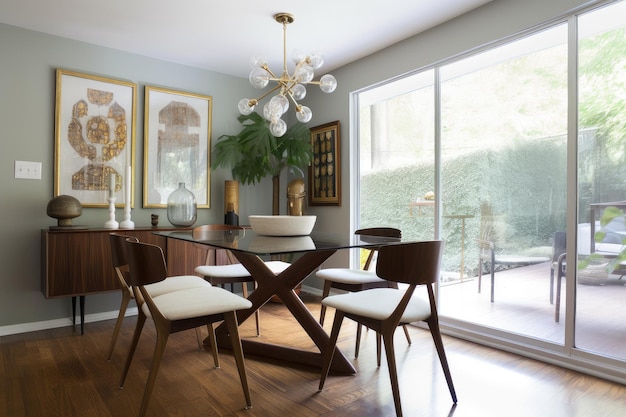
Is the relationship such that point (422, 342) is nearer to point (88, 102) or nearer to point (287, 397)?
point (287, 397)

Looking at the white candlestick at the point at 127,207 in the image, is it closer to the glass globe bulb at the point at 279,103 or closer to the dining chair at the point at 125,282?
the dining chair at the point at 125,282

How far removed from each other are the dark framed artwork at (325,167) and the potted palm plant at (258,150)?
19 cm

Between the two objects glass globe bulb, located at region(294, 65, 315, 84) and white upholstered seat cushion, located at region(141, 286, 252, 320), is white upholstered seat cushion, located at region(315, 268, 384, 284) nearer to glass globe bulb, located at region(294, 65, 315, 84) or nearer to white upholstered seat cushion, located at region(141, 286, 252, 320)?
white upholstered seat cushion, located at region(141, 286, 252, 320)

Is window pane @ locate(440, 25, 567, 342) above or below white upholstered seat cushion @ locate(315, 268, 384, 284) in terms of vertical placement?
above

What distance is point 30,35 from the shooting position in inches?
123

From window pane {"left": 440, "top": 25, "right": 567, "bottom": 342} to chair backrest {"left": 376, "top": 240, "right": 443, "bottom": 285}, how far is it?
1.26 metres

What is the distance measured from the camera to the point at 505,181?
279cm

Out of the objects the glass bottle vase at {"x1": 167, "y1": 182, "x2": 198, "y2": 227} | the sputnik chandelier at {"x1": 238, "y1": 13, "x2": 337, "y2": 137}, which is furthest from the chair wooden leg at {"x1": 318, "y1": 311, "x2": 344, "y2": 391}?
the glass bottle vase at {"x1": 167, "y1": 182, "x2": 198, "y2": 227}

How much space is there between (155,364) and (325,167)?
2913 mm

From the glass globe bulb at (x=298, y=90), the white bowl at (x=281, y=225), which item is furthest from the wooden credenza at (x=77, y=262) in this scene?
the glass globe bulb at (x=298, y=90)

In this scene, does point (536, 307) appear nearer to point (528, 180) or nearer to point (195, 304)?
point (528, 180)

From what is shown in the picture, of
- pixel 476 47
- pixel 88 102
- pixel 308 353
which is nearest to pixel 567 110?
pixel 476 47

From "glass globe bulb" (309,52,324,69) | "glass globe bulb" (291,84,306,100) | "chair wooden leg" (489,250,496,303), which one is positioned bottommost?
"chair wooden leg" (489,250,496,303)

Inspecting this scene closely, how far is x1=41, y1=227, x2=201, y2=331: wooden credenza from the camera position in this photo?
283cm
